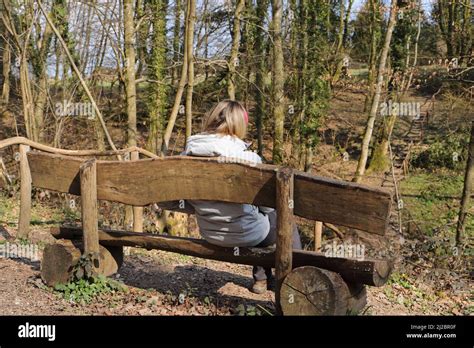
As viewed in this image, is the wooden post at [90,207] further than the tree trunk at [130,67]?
No

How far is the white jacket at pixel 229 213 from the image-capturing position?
428 centimetres

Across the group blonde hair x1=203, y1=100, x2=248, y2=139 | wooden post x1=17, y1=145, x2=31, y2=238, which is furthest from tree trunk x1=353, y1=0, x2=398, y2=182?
blonde hair x1=203, y1=100, x2=248, y2=139

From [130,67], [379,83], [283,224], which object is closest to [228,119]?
[283,224]

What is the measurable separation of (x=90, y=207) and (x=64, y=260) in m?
0.53

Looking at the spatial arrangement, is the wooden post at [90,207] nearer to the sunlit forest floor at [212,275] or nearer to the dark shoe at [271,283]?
the sunlit forest floor at [212,275]

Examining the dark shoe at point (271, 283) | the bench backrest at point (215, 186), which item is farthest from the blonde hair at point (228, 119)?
the dark shoe at point (271, 283)

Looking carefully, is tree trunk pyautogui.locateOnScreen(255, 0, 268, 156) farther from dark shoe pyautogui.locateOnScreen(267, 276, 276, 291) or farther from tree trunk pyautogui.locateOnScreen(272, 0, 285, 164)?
dark shoe pyautogui.locateOnScreen(267, 276, 276, 291)

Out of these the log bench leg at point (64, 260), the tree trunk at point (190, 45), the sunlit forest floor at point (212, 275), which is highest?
the tree trunk at point (190, 45)

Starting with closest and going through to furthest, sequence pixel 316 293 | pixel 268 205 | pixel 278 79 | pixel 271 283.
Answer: pixel 316 293
pixel 268 205
pixel 271 283
pixel 278 79

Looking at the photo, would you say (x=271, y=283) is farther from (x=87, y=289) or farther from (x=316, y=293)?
(x=87, y=289)

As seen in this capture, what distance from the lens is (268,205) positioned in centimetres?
401

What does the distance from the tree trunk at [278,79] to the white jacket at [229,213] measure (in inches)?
425
